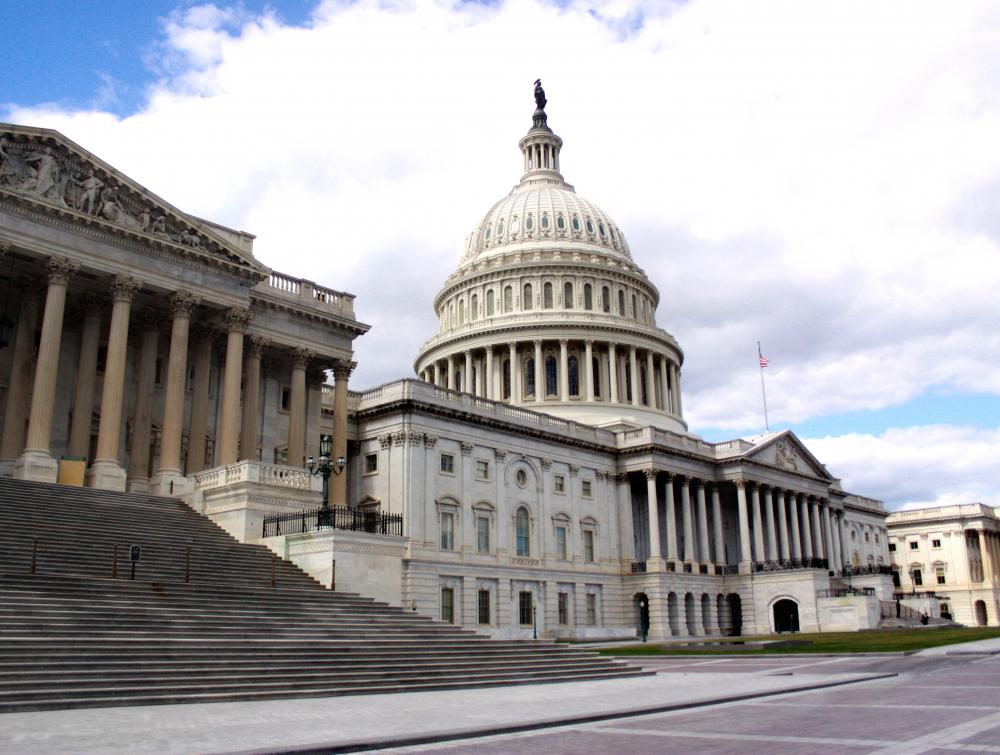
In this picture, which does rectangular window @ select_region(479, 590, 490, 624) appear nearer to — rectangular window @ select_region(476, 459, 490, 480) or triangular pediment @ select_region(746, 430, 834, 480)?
rectangular window @ select_region(476, 459, 490, 480)

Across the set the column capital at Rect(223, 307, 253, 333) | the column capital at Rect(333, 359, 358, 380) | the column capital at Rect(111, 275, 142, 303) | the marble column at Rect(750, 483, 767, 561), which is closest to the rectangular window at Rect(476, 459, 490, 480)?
the column capital at Rect(333, 359, 358, 380)

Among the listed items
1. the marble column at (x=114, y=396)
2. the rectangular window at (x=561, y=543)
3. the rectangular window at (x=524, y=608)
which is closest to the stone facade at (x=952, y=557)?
the rectangular window at (x=561, y=543)

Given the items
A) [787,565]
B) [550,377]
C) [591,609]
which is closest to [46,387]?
[591,609]

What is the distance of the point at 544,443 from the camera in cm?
7012

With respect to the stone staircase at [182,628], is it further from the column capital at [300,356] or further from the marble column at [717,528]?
the marble column at [717,528]

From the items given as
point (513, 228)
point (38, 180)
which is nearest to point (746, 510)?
point (513, 228)

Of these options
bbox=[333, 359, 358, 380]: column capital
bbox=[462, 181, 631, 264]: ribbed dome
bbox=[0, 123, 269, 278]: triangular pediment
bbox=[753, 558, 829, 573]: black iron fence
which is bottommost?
bbox=[753, 558, 829, 573]: black iron fence

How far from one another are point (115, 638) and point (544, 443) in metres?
48.5

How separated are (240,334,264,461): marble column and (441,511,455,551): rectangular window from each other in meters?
14.9

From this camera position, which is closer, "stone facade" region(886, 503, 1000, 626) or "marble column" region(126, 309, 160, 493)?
"marble column" region(126, 309, 160, 493)

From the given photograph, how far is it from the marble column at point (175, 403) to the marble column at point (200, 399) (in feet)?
5.76

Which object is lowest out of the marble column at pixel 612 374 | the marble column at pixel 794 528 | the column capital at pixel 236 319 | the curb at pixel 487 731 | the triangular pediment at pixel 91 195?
the curb at pixel 487 731

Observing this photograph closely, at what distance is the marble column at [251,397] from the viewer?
160 feet

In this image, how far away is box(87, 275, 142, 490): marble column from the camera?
1578 inches
